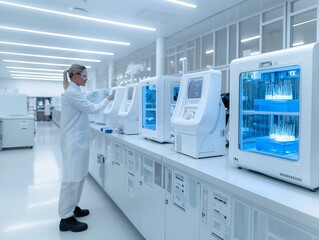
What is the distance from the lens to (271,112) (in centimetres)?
128

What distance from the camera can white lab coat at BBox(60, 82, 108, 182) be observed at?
92.6 inches

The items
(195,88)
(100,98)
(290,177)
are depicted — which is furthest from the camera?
(100,98)

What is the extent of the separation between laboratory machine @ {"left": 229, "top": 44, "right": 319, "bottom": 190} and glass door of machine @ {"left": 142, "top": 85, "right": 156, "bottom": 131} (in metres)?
1.29

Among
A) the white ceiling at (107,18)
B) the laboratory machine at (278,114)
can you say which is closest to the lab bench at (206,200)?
the laboratory machine at (278,114)

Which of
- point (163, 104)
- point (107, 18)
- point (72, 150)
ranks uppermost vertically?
point (107, 18)

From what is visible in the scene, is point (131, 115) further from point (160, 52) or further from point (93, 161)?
point (160, 52)

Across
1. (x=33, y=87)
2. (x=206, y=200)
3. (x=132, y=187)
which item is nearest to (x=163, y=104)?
(x=132, y=187)

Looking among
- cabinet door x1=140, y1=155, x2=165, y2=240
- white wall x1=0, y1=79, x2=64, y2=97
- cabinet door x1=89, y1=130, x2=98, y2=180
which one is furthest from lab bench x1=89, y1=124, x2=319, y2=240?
white wall x1=0, y1=79, x2=64, y2=97

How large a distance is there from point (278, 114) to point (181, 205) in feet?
2.71

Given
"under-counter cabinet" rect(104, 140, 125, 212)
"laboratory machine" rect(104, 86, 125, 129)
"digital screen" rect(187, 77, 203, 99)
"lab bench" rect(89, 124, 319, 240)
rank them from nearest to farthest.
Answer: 1. "lab bench" rect(89, 124, 319, 240)
2. "digital screen" rect(187, 77, 203, 99)
3. "under-counter cabinet" rect(104, 140, 125, 212)
4. "laboratory machine" rect(104, 86, 125, 129)

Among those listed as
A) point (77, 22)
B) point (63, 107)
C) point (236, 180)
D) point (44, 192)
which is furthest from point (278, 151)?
point (77, 22)

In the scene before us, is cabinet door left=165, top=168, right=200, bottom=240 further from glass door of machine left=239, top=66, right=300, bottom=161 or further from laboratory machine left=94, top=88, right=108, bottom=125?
laboratory machine left=94, top=88, right=108, bottom=125

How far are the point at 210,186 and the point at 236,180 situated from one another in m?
0.18

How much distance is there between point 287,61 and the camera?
114 cm
